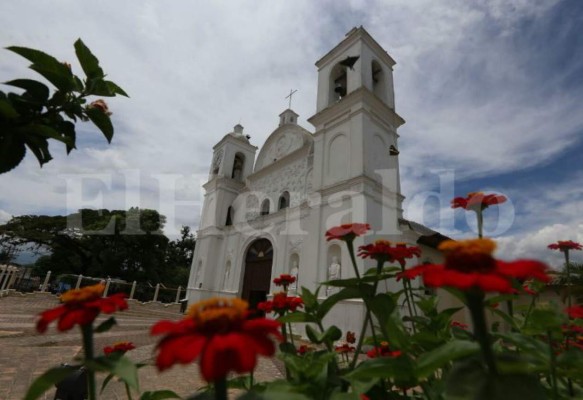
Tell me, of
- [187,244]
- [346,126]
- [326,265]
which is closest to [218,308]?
[326,265]

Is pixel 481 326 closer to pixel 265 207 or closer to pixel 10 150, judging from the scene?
pixel 10 150

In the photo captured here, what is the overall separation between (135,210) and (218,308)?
30.1m

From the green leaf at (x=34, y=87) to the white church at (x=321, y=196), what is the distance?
773 centimetres

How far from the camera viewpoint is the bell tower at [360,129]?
9.65 meters

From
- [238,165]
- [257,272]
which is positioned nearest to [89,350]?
[257,272]

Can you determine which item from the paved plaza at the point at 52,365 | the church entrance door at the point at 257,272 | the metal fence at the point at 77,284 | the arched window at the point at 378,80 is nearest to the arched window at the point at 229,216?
the church entrance door at the point at 257,272

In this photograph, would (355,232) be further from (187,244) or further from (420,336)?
(187,244)

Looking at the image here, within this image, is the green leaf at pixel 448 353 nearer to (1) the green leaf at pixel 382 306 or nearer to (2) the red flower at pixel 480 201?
(1) the green leaf at pixel 382 306

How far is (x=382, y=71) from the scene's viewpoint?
1213 centimetres

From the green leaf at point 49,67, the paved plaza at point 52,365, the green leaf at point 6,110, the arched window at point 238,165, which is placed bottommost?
the paved plaza at point 52,365

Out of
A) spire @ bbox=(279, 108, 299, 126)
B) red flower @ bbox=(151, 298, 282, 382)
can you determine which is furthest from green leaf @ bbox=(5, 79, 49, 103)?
spire @ bbox=(279, 108, 299, 126)

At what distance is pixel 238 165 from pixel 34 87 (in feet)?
55.0

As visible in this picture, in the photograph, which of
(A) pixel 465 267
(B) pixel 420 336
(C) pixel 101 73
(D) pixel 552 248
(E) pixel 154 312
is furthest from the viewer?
(E) pixel 154 312

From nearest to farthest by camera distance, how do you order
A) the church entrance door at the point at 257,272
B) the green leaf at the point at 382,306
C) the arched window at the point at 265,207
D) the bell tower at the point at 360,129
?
the green leaf at the point at 382,306 → the bell tower at the point at 360,129 → the church entrance door at the point at 257,272 → the arched window at the point at 265,207
